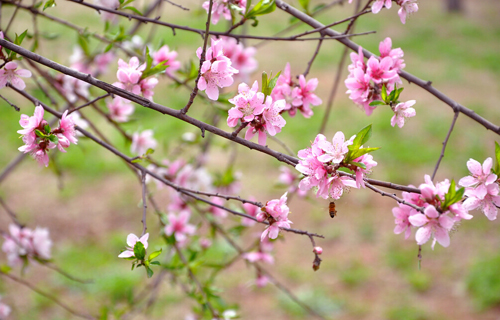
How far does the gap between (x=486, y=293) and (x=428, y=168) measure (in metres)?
1.65

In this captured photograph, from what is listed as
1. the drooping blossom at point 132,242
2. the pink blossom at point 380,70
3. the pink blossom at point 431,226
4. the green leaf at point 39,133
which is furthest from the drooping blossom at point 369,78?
the green leaf at point 39,133

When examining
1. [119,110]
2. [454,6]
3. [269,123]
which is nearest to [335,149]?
[269,123]

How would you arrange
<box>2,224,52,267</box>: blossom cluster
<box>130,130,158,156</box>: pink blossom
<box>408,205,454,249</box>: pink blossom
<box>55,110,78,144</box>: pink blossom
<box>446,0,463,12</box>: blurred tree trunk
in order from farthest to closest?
<box>446,0,463,12</box>: blurred tree trunk
<box>130,130,158,156</box>: pink blossom
<box>2,224,52,267</box>: blossom cluster
<box>55,110,78,144</box>: pink blossom
<box>408,205,454,249</box>: pink blossom

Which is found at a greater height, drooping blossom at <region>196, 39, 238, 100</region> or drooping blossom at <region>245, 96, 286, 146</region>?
drooping blossom at <region>196, 39, 238, 100</region>

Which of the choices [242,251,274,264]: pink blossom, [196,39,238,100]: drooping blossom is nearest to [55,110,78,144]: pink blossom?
[196,39,238,100]: drooping blossom

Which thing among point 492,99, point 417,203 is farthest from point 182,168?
point 492,99

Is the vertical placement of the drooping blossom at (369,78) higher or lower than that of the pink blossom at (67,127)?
higher

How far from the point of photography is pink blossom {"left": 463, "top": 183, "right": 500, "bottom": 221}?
3.11 ft

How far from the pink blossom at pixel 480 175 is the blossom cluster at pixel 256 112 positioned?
43 cm

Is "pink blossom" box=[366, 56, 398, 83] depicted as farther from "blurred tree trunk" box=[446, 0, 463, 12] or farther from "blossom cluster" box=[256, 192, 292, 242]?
"blurred tree trunk" box=[446, 0, 463, 12]

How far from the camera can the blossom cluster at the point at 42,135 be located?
0.96 metres

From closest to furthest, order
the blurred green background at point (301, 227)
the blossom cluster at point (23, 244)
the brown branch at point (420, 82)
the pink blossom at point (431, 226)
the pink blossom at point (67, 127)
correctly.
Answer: the pink blossom at point (431, 226), the pink blossom at point (67, 127), the brown branch at point (420, 82), the blossom cluster at point (23, 244), the blurred green background at point (301, 227)

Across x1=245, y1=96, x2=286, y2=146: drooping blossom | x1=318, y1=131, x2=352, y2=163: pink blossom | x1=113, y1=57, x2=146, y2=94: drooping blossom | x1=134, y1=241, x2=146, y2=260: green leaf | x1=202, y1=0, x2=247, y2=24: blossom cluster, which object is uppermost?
x1=202, y1=0, x2=247, y2=24: blossom cluster

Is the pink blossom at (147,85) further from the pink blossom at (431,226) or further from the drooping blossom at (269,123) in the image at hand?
the pink blossom at (431,226)
